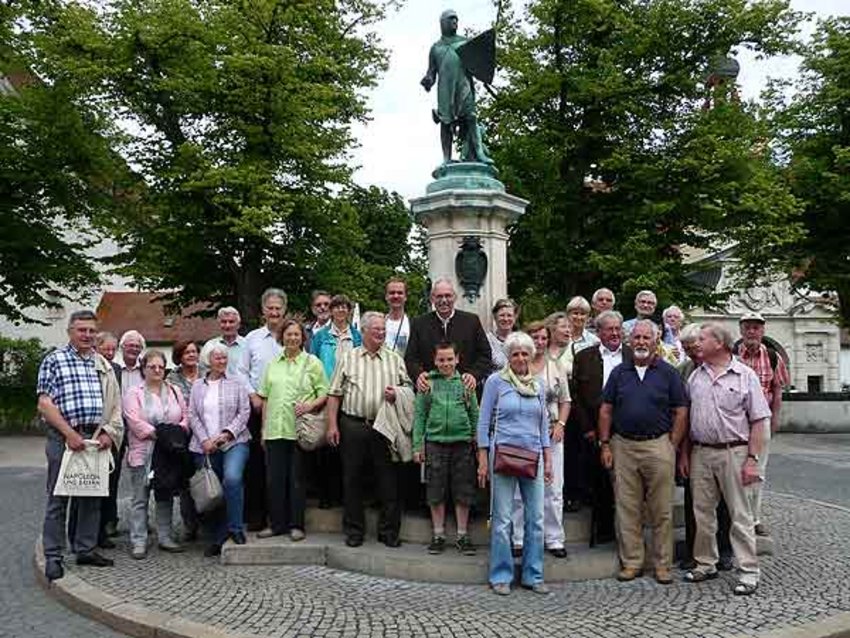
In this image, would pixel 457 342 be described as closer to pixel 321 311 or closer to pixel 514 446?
→ pixel 514 446

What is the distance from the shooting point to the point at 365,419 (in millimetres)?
6277

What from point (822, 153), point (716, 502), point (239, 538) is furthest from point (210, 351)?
point (822, 153)

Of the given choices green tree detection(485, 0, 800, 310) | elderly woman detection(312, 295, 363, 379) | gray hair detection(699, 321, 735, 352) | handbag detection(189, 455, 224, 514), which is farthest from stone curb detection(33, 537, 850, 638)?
green tree detection(485, 0, 800, 310)

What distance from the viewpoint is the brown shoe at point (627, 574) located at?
19.3 feet

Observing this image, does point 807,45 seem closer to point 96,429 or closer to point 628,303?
point 628,303

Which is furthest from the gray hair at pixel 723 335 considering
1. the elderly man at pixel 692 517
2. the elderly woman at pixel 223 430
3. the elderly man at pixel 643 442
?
the elderly woman at pixel 223 430

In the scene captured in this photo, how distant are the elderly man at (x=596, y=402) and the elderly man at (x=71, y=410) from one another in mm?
3751

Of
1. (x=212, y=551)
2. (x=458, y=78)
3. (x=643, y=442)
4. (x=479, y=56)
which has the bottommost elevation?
(x=212, y=551)

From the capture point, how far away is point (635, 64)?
19969mm

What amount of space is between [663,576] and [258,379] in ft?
12.3

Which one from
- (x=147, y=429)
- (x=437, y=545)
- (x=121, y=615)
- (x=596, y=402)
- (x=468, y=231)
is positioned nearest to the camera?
(x=121, y=615)

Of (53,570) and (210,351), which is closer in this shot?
(53,570)

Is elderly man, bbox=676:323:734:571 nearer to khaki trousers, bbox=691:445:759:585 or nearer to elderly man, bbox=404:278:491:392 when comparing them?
khaki trousers, bbox=691:445:759:585

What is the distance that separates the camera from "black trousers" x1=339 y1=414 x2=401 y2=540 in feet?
20.5
